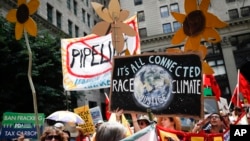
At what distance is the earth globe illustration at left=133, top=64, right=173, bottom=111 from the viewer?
3.44 m

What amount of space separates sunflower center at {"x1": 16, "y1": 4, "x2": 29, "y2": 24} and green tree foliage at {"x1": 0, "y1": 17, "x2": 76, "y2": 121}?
28.1 feet

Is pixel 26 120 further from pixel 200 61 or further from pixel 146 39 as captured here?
pixel 146 39

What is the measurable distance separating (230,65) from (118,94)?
31.2 m

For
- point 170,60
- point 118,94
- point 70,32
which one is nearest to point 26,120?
point 118,94

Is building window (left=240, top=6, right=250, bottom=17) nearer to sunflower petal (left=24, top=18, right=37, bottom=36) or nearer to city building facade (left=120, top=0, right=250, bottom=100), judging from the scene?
city building facade (left=120, top=0, right=250, bottom=100)

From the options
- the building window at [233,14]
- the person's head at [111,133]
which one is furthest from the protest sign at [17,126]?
the building window at [233,14]

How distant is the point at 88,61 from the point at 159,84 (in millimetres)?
3656

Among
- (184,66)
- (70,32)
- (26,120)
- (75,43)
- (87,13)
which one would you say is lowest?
(26,120)

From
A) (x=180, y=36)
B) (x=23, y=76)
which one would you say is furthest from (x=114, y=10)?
(x=23, y=76)

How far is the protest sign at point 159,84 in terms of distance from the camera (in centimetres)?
339

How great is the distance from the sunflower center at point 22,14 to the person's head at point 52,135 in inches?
92.2

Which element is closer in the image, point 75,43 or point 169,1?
point 75,43

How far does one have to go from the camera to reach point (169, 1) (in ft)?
121

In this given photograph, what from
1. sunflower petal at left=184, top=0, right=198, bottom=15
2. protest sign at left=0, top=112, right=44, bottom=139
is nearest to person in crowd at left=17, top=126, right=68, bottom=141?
sunflower petal at left=184, top=0, right=198, bottom=15
